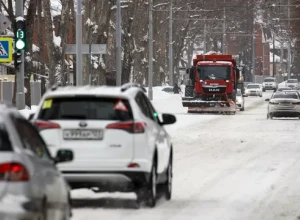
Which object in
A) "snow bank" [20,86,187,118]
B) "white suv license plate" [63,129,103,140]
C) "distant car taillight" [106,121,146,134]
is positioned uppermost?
"distant car taillight" [106,121,146,134]

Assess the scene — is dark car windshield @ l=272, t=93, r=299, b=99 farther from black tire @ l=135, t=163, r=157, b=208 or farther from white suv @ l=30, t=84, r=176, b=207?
white suv @ l=30, t=84, r=176, b=207

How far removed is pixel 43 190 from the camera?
8703 mm

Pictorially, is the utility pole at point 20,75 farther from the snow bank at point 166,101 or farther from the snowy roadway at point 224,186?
the snow bank at point 166,101

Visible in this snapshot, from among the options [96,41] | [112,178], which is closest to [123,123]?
[112,178]

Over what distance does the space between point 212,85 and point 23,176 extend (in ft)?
158

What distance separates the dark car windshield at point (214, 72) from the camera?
56375mm

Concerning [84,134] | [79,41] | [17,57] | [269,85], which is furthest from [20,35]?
[269,85]

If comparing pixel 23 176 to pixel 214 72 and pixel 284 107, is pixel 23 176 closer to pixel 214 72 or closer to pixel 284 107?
pixel 284 107

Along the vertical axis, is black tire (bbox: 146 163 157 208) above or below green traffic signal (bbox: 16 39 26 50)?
below

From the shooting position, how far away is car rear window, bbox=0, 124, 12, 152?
8305mm

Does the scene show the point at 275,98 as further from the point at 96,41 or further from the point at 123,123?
the point at 123,123

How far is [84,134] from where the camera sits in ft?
44.6

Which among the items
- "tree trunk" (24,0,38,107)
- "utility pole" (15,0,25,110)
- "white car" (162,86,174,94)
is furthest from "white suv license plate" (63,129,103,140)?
"white car" (162,86,174,94)

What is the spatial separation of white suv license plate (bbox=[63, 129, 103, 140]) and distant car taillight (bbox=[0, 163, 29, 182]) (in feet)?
17.7
